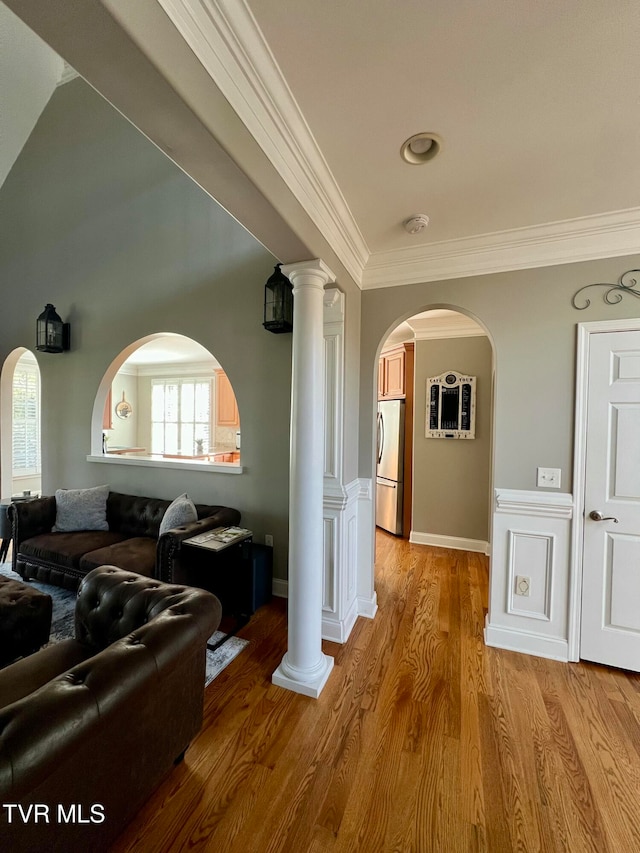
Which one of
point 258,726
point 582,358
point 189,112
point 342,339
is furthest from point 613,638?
point 189,112

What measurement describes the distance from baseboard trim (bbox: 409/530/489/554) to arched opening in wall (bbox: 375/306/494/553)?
11mm

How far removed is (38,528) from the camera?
10.9 ft

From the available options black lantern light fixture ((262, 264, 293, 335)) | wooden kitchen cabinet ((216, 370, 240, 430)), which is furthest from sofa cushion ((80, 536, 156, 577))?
wooden kitchen cabinet ((216, 370, 240, 430))

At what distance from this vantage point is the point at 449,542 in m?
4.26

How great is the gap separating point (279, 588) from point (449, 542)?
223cm

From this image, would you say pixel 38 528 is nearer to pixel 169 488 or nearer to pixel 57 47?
pixel 169 488

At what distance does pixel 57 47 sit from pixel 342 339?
5.68 ft

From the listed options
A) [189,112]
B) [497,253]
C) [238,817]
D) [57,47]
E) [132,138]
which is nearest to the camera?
[57,47]

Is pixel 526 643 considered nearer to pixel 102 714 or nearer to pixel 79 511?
pixel 102 714

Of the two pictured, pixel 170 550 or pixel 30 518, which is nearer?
pixel 170 550

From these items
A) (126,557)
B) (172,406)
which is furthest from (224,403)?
(126,557)

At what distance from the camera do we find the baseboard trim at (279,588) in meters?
3.03

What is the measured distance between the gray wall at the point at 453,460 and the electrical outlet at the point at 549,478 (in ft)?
5.85

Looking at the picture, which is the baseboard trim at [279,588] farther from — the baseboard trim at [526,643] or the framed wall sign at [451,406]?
the framed wall sign at [451,406]
